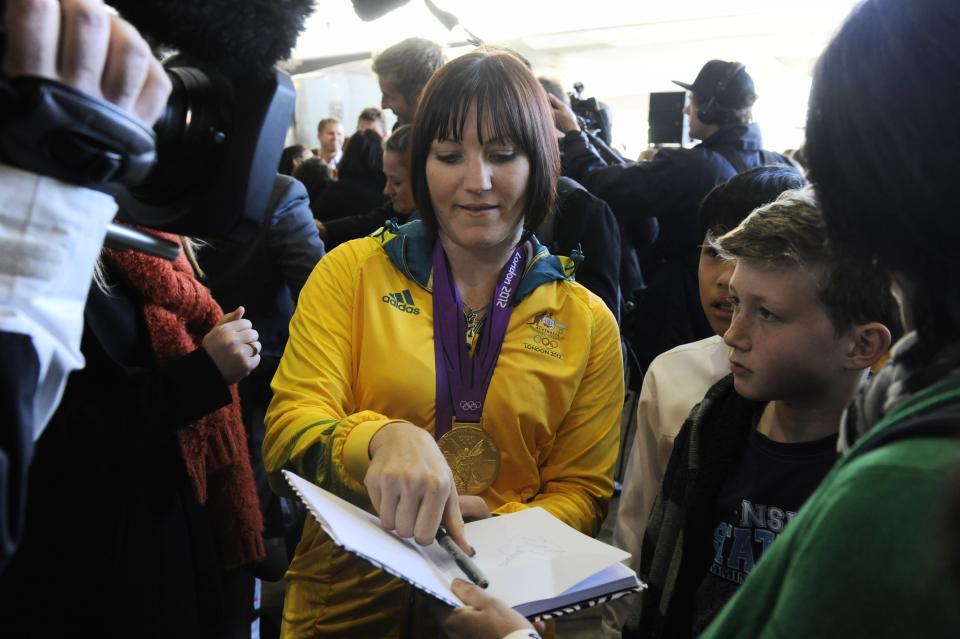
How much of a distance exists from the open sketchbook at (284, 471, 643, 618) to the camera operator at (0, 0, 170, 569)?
1.20 ft

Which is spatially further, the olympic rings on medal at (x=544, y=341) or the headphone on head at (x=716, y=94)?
the headphone on head at (x=716, y=94)

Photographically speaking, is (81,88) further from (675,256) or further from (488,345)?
(675,256)

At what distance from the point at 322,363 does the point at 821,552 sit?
1.03m

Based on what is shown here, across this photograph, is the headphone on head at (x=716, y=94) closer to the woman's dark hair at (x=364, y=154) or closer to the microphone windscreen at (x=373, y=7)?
the woman's dark hair at (x=364, y=154)

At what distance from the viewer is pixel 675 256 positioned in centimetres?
298

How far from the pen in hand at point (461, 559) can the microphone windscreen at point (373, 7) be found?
0.98m

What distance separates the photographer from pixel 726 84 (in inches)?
123

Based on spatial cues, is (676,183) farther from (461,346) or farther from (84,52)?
(84,52)

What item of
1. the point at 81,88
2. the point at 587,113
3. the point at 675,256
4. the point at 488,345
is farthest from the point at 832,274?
the point at 587,113

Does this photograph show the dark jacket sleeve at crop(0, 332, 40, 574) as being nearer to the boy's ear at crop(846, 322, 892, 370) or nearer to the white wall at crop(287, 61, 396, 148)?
the boy's ear at crop(846, 322, 892, 370)

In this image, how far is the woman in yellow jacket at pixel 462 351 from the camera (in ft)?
4.59

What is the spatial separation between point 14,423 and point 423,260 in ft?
3.41

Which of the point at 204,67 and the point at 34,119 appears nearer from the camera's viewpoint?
the point at 34,119

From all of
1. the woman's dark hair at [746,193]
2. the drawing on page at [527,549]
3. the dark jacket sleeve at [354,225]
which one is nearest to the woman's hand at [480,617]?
the drawing on page at [527,549]
